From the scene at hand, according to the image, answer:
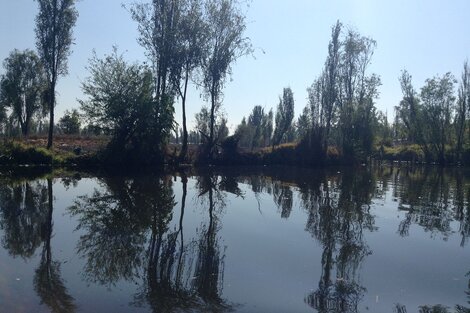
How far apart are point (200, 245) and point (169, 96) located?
25091 mm

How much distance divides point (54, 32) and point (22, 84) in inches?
832

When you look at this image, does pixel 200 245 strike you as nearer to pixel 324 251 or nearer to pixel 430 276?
pixel 324 251

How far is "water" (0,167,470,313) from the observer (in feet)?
19.0

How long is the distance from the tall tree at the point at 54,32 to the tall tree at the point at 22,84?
672 inches

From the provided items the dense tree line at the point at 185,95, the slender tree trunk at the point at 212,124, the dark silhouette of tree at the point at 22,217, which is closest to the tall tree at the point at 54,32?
the dense tree line at the point at 185,95

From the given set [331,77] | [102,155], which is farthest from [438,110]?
[102,155]

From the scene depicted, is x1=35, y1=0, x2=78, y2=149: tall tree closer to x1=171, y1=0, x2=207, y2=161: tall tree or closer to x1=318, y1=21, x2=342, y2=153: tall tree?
x1=171, y1=0, x2=207, y2=161: tall tree

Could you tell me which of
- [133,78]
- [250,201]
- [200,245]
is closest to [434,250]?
[200,245]

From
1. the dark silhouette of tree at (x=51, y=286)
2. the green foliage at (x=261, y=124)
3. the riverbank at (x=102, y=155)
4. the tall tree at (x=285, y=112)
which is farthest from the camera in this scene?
the green foliage at (x=261, y=124)

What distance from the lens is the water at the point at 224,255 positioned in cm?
580

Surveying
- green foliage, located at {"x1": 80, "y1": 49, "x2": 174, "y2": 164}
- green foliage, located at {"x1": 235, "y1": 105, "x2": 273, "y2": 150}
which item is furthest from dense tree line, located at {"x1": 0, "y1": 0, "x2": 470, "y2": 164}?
green foliage, located at {"x1": 235, "y1": 105, "x2": 273, "y2": 150}

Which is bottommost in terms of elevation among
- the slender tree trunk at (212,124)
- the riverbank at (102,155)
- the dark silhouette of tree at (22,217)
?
the dark silhouette of tree at (22,217)

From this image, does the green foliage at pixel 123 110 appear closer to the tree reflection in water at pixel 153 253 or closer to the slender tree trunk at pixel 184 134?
the slender tree trunk at pixel 184 134

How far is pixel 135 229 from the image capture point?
31.7 feet
